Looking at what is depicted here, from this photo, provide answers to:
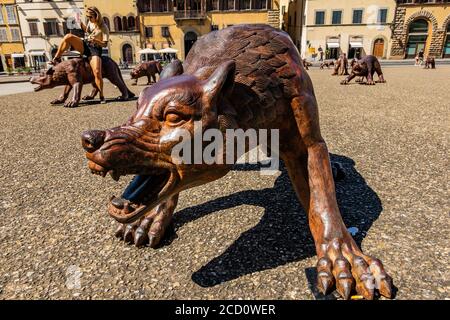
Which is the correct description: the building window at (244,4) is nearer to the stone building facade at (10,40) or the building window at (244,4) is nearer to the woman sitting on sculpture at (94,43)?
the stone building facade at (10,40)

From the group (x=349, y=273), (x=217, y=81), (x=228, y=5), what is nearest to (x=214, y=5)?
(x=228, y=5)

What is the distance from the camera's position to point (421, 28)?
3431cm

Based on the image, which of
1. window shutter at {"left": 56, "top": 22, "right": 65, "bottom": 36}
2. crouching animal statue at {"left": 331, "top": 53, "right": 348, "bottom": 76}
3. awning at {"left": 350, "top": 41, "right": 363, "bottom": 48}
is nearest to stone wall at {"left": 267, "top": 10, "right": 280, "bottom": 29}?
awning at {"left": 350, "top": 41, "right": 363, "bottom": 48}

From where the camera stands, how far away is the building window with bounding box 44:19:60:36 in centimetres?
3747

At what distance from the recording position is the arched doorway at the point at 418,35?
3419 cm

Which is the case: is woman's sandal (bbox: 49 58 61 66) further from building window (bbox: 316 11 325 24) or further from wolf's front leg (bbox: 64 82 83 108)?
building window (bbox: 316 11 325 24)

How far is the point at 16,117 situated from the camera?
7.36m

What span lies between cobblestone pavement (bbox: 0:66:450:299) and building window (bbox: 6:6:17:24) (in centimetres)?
4266

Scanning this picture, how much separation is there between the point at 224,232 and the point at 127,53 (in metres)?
40.4

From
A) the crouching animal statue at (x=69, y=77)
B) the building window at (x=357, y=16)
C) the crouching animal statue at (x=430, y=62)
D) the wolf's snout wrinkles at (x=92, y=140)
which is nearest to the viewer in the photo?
the wolf's snout wrinkles at (x=92, y=140)

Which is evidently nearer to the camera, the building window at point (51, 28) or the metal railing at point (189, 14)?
the metal railing at point (189, 14)

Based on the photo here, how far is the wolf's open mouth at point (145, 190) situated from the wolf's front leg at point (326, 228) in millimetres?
845

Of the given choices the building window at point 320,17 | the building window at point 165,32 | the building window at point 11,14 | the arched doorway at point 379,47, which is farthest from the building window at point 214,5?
the building window at point 11,14

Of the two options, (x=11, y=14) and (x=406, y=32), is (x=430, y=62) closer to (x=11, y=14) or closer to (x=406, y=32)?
(x=406, y=32)
